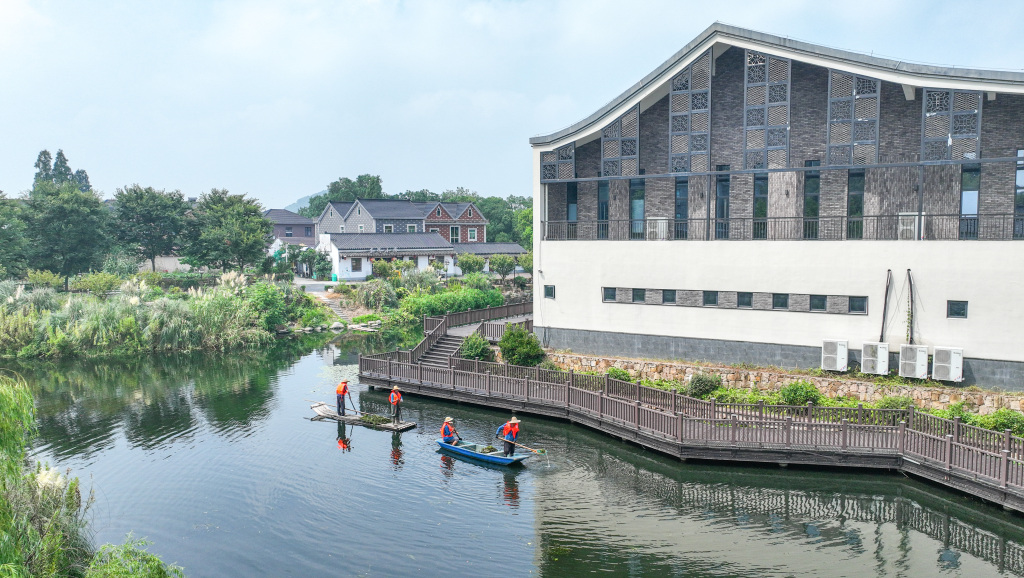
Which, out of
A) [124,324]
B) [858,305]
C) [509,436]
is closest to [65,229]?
[124,324]

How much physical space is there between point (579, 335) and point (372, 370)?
9.44m

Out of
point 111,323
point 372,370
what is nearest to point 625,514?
point 372,370

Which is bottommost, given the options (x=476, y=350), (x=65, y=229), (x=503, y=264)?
(x=476, y=350)

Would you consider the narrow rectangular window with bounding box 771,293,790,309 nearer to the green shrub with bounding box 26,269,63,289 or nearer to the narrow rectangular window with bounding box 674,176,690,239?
the narrow rectangular window with bounding box 674,176,690,239

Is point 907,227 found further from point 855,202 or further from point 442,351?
point 442,351

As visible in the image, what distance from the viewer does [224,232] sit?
2653 inches

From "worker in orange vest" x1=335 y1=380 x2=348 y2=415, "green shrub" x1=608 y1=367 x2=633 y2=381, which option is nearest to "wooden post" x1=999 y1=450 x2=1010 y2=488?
"green shrub" x1=608 y1=367 x2=633 y2=381

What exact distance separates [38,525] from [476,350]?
2048 centimetres

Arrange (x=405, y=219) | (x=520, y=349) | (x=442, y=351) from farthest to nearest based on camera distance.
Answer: (x=405, y=219) → (x=442, y=351) → (x=520, y=349)

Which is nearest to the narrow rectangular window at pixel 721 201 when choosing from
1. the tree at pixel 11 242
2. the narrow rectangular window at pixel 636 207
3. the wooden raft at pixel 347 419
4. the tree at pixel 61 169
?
the narrow rectangular window at pixel 636 207

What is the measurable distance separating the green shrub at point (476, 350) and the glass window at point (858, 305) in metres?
15.0

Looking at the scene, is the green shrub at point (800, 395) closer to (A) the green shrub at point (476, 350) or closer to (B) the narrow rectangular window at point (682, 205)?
(B) the narrow rectangular window at point (682, 205)

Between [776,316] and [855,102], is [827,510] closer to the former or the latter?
[776,316]

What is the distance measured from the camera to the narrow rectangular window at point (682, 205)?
1233 inches
